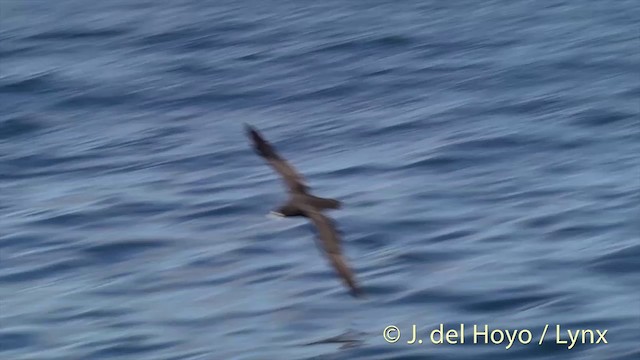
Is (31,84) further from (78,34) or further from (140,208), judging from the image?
(140,208)

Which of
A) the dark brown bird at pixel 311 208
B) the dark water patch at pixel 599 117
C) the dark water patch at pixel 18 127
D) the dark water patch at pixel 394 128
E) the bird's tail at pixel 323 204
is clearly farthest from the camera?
the dark water patch at pixel 18 127

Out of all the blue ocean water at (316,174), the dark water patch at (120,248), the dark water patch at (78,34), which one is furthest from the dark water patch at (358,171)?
the dark water patch at (78,34)

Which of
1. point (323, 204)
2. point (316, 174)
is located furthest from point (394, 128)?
point (323, 204)

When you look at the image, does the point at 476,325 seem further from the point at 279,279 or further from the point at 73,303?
the point at 73,303

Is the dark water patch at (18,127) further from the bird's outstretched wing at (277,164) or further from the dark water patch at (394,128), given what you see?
the bird's outstretched wing at (277,164)

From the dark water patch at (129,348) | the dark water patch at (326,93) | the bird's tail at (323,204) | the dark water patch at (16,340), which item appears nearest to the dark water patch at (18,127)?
the dark water patch at (326,93)

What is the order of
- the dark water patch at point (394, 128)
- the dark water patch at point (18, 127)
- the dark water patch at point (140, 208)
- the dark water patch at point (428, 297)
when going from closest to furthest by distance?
the dark water patch at point (428, 297) → the dark water patch at point (140, 208) → the dark water patch at point (394, 128) → the dark water patch at point (18, 127)

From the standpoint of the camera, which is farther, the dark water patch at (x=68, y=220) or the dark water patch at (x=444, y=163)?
the dark water patch at (x=444, y=163)

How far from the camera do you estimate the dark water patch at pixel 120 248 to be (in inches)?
467

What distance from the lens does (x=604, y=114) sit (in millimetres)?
A: 14172

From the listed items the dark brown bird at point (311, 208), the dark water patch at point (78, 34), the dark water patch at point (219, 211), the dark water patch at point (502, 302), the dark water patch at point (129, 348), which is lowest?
the dark water patch at point (502, 302)

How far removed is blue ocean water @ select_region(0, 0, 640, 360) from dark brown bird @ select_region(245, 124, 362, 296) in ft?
2.77

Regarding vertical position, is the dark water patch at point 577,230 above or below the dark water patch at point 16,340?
below

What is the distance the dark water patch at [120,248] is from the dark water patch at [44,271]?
0.25 meters
